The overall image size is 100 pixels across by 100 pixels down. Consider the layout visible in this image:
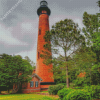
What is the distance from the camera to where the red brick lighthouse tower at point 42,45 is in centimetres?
2583

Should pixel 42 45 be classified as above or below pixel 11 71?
above

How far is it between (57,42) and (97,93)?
34.1 feet

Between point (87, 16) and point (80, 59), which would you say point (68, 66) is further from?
point (87, 16)

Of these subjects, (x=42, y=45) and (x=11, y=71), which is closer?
(x=11, y=71)

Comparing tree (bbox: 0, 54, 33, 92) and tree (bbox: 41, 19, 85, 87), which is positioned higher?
tree (bbox: 41, 19, 85, 87)

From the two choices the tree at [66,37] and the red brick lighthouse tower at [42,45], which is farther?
the red brick lighthouse tower at [42,45]

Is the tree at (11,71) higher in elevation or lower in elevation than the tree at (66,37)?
lower

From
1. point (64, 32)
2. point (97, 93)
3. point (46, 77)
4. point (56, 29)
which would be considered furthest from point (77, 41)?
point (46, 77)

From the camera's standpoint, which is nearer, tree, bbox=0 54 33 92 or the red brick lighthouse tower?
tree, bbox=0 54 33 92

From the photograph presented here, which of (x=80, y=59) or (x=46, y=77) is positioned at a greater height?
(x=80, y=59)

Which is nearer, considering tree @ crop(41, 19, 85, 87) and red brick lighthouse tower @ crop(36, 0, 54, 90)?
tree @ crop(41, 19, 85, 87)

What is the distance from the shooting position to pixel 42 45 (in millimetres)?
27203

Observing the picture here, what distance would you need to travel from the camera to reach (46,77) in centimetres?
2583

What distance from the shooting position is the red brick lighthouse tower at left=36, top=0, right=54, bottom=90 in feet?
84.7
